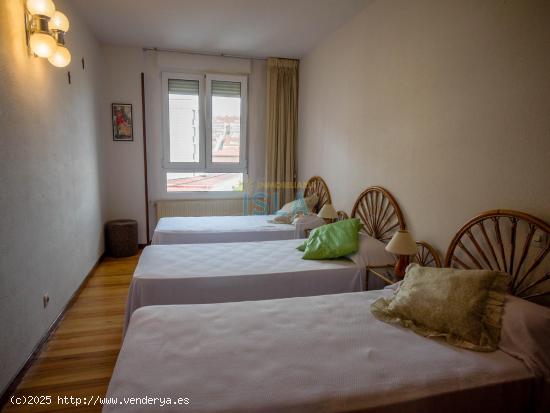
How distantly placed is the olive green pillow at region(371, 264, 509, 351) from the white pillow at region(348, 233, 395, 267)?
2.51ft

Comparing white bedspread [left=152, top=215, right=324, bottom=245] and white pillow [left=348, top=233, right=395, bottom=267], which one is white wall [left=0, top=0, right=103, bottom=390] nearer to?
white bedspread [left=152, top=215, right=324, bottom=245]

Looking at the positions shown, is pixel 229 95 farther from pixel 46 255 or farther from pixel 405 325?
pixel 405 325

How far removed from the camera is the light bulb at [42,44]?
7.06 feet

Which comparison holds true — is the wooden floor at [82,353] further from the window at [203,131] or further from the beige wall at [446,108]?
the beige wall at [446,108]

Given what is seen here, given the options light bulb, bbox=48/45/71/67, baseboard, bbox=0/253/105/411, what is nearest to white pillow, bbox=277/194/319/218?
baseboard, bbox=0/253/105/411

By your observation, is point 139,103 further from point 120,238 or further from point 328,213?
point 328,213

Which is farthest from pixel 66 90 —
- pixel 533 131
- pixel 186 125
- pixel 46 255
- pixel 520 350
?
pixel 520 350

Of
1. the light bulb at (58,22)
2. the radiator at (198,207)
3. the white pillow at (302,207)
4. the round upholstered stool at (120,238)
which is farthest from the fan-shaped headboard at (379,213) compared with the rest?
the round upholstered stool at (120,238)

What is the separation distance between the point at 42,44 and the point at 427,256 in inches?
115

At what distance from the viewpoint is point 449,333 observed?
157 centimetres

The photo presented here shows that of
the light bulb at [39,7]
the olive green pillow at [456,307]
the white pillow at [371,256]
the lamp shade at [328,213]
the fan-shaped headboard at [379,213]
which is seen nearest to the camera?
the olive green pillow at [456,307]

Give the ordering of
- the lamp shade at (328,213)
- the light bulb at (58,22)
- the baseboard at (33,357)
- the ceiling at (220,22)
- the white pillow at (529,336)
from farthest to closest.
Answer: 1. the lamp shade at (328,213)
2. the ceiling at (220,22)
3. the light bulb at (58,22)
4. the baseboard at (33,357)
5. the white pillow at (529,336)

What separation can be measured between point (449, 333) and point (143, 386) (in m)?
1.34

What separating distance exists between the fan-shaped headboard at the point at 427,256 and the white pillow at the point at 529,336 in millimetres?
748
